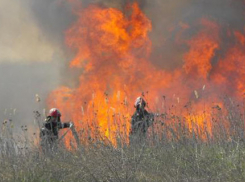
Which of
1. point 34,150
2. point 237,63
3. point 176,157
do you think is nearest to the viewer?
point 176,157

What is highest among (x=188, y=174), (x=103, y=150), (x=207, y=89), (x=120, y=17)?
(x=120, y=17)

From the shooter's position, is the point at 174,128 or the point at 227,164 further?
the point at 174,128

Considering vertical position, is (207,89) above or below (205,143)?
above

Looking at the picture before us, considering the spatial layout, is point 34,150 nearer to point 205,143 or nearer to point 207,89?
point 205,143

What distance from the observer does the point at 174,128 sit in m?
5.85

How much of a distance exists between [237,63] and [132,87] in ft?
11.6

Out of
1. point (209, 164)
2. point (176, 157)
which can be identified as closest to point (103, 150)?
point (176, 157)

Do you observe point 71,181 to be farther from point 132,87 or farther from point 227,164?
point 132,87

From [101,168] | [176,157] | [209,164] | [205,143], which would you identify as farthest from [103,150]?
[205,143]

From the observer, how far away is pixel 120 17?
504 inches

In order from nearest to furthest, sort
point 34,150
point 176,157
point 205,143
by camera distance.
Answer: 1. point 176,157
2. point 34,150
3. point 205,143

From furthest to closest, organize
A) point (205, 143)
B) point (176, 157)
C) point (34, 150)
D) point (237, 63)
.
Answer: point (237, 63) → point (205, 143) → point (34, 150) → point (176, 157)

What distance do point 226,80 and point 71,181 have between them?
9.44 meters

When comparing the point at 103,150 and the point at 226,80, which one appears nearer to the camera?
the point at 103,150
